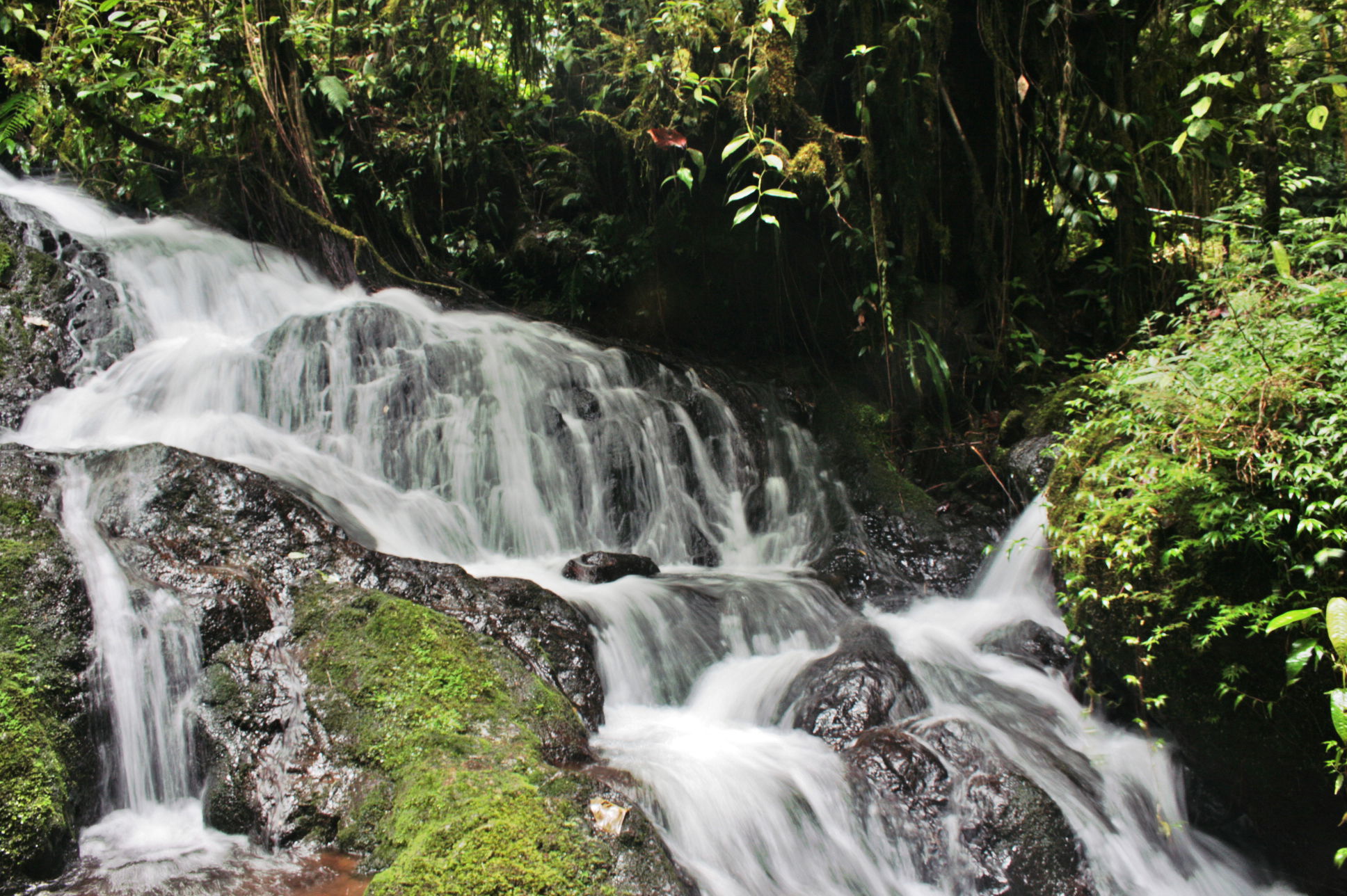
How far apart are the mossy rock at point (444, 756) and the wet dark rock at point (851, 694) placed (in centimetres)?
115

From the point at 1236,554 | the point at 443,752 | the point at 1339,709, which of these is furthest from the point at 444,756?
the point at 1236,554

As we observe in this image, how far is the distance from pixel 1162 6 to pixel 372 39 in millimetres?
7186

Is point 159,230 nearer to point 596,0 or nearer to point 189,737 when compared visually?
point 596,0

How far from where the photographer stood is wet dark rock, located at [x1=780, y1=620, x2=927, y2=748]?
3.76m

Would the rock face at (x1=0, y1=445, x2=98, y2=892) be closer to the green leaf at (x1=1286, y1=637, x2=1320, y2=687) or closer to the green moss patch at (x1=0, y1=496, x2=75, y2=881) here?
the green moss patch at (x1=0, y1=496, x2=75, y2=881)

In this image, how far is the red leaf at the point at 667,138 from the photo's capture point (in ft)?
20.6

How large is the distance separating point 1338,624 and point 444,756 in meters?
2.84

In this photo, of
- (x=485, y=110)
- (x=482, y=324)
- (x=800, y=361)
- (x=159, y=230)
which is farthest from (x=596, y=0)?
(x=159, y=230)

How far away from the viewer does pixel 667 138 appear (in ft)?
20.9

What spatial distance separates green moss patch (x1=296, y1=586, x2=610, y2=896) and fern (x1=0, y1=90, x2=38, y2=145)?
467cm

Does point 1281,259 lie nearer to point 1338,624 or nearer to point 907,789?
point 1338,624

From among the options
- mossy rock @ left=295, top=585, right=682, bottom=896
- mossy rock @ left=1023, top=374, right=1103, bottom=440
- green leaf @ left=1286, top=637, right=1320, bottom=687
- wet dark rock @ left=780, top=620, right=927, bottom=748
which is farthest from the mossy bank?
mossy rock @ left=295, top=585, right=682, bottom=896

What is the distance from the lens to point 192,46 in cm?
644

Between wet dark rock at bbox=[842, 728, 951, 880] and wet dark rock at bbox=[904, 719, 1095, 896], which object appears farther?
wet dark rock at bbox=[842, 728, 951, 880]
